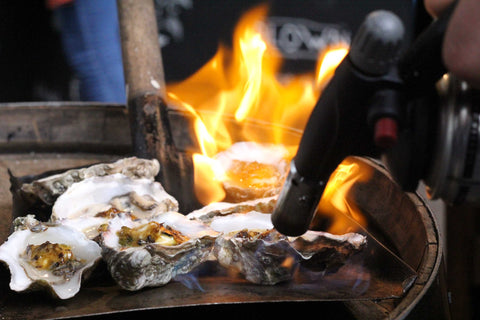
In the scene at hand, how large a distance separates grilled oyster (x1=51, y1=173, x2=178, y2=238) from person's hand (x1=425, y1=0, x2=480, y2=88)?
811 mm

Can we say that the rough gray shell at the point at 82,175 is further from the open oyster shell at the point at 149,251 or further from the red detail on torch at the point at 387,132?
the red detail on torch at the point at 387,132

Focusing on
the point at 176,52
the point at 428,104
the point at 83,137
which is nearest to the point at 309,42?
the point at 176,52

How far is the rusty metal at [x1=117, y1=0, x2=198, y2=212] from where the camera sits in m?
1.50

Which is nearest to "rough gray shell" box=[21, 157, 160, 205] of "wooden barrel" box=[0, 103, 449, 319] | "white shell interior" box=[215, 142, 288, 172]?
"wooden barrel" box=[0, 103, 449, 319]

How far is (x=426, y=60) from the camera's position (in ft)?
2.14

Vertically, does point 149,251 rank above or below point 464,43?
below

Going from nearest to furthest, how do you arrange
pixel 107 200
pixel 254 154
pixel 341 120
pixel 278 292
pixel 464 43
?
pixel 464 43 < pixel 341 120 < pixel 278 292 < pixel 107 200 < pixel 254 154

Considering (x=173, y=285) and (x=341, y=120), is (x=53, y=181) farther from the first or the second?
(x=341, y=120)

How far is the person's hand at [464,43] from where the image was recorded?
1.94 ft

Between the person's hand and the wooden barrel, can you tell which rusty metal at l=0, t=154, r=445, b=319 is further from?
the person's hand

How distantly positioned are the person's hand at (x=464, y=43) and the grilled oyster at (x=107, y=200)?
811 mm

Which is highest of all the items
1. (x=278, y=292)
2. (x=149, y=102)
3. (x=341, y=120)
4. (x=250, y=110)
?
(x=341, y=120)

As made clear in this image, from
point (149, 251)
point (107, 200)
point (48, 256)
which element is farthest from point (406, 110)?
point (107, 200)

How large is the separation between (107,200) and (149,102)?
354 mm
